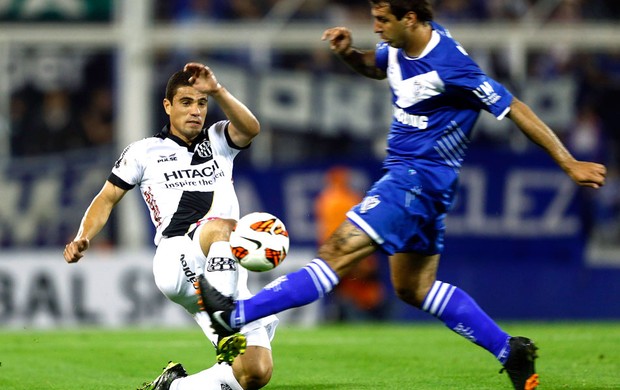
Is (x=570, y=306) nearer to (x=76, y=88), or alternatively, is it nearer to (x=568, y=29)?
(x=568, y=29)

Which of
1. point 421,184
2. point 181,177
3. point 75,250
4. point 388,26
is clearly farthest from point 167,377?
point 388,26

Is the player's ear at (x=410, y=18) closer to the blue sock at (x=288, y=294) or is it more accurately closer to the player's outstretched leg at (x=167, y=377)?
the blue sock at (x=288, y=294)

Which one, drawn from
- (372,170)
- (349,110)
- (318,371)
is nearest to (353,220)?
(318,371)

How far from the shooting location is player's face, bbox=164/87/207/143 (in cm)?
696

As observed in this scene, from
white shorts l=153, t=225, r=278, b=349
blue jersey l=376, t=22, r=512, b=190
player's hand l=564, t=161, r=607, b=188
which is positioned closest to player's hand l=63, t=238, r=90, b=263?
white shorts l=153, t=225, r=278, b=349

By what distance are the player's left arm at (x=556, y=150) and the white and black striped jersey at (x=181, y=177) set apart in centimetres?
170

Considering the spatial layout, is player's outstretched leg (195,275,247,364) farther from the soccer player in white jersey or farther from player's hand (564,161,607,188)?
player's hand (564,161,607,188)

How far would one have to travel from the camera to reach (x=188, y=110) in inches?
275

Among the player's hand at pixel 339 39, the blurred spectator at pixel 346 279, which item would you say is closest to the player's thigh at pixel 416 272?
the player's hand at pixel 339 39

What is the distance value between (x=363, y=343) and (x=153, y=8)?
8072mm

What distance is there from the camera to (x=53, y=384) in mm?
7762

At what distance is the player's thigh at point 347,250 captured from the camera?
640 centimetres

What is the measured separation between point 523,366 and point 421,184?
3.78 feet

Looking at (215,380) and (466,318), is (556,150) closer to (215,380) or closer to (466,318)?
(466,318)
